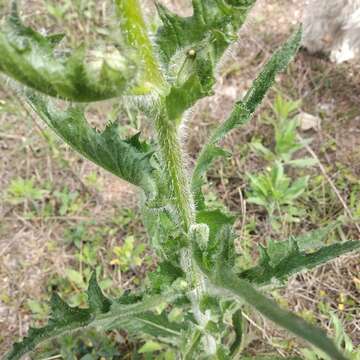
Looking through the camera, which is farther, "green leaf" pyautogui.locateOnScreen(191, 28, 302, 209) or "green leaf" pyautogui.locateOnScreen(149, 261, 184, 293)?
"green leaf" pyautogui.locateOnScreen(149, 261, 184, 293)

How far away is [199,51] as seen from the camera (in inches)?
52.6

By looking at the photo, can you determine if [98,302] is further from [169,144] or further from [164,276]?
[169,144]

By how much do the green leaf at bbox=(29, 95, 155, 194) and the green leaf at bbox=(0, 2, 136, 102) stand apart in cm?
28

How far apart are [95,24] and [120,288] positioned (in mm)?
1826

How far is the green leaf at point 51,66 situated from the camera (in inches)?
42.3

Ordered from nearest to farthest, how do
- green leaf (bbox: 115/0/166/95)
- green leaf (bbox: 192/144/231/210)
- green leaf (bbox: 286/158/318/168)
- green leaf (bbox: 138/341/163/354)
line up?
green leaf (bbox: 115/0/166/95), green leaf (bbox: 192/144/231/210), green leaf (bbox: 138/341/163/354), green leaf (bbox: 286/158/318/168)

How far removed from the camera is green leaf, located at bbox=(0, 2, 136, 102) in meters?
1.07

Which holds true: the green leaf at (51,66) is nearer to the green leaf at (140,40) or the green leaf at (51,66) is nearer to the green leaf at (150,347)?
the green leaf at (140,40)

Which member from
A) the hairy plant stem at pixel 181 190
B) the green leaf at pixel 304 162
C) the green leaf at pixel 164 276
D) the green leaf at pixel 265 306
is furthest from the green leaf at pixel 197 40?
the green leaf at pixel 304 162

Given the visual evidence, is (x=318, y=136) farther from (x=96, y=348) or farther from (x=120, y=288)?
(x=96, y=348)

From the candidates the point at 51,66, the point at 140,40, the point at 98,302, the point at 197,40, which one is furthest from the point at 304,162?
the point at 51,66

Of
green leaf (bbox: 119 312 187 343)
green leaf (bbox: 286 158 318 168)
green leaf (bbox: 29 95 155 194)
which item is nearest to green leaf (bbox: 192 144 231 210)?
green leaf (bbox: 29 95 155 194)

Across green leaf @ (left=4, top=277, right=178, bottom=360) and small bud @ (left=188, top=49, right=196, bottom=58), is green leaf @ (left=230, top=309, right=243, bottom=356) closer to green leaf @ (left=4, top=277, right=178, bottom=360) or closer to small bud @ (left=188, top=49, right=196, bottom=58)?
green leaf @ (left=4, top=277, right=178, bottom=360)

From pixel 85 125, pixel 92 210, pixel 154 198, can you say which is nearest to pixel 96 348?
pixel 92 210
